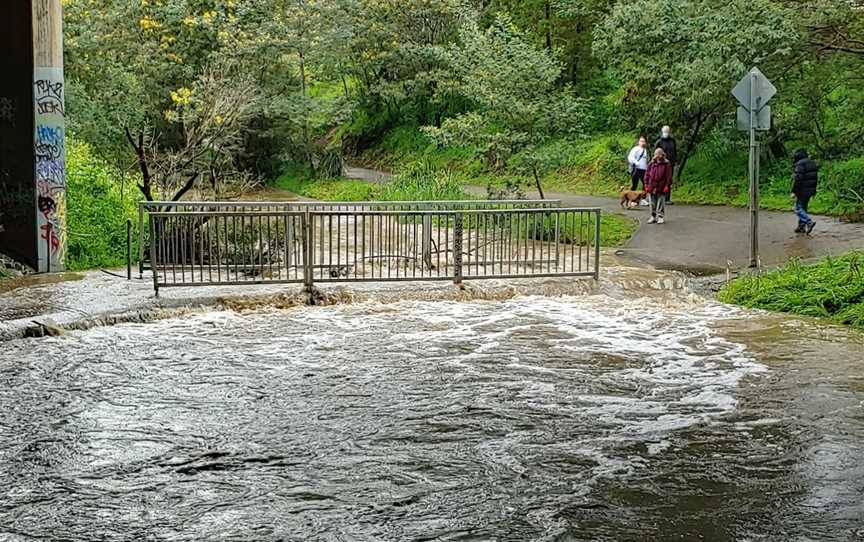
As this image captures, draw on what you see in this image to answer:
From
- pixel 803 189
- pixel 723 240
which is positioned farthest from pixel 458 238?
pixel 803 189

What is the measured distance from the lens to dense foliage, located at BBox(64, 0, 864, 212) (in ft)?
75.0

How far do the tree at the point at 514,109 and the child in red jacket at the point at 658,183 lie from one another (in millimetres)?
2281

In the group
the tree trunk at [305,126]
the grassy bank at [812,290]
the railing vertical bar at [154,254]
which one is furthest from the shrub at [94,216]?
the tree trunk at [305,126]

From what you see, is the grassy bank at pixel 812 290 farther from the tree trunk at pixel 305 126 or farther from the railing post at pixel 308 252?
the tree trunk at pixel 305 126

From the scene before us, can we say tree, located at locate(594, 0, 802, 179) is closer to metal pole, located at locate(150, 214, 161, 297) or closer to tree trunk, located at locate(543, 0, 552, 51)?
tree trunk, located at locate(543, 0, 552, 51)

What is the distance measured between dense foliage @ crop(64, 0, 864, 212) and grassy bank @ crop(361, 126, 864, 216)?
2.7 inches

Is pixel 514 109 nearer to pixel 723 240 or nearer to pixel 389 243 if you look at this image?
pixel 723 240

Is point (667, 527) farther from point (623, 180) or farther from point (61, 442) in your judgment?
point (623, 180)

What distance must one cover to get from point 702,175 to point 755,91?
11.8 metres

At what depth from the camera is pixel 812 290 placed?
14.5 m

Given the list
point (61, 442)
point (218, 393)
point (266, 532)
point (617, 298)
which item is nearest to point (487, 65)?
point (617, 298)

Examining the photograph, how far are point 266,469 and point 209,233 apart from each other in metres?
7.34

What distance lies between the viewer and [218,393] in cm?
963

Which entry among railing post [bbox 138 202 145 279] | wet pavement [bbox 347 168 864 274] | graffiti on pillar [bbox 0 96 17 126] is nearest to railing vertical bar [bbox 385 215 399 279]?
railing post [bbox 138 202 145 279]
